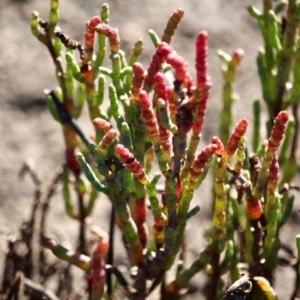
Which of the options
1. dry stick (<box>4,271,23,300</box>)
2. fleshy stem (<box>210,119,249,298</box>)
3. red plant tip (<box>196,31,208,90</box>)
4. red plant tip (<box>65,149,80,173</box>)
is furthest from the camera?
red plant tip (<box>65,149,80,173</box>)

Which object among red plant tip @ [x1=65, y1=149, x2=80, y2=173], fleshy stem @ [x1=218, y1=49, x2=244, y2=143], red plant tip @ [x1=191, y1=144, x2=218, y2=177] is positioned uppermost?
fleshy stem @ [x1=218, y1=49, x2=244, y2=143]

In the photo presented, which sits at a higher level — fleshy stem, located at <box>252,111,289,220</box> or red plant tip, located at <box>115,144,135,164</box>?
fleshy stem, located at <box>252,111,289,220</box>

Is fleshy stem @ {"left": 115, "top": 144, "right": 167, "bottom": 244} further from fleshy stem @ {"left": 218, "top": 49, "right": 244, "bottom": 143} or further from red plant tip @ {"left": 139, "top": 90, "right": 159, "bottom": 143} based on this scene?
fleshy stem @ {"left": 218, "top": 49, "right": 244, "bottom": 143}

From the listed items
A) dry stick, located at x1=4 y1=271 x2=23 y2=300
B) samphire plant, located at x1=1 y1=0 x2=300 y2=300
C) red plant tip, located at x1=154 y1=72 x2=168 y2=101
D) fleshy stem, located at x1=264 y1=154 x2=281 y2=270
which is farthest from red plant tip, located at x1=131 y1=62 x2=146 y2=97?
dry stick, located at x1=4 y1=271 x2=23 y2=300

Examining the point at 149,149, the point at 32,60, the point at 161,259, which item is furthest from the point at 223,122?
the point at 32,60

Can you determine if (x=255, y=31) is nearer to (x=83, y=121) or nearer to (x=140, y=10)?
(x=140, y=10)

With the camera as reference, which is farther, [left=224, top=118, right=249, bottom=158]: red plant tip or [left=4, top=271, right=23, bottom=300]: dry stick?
[left=4, top=271, right=23, bottom=300]: dry stick
